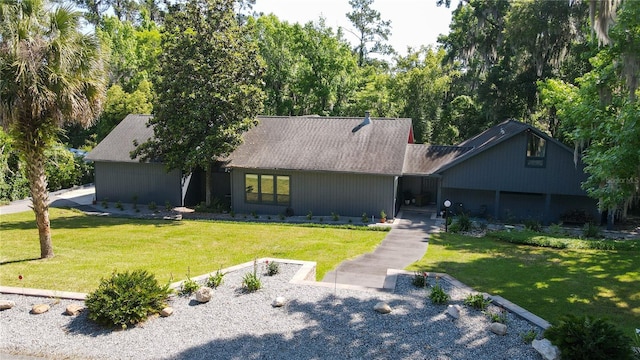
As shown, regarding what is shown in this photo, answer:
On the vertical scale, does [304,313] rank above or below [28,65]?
below

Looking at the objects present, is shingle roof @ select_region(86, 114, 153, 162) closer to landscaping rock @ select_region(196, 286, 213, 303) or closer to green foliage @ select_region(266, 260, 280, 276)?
green foliage @ select_region(266, 260, 280, 276)

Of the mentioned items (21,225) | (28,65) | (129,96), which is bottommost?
(21,225)

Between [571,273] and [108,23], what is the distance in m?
45.6

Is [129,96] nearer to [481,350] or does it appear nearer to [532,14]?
[532,14]

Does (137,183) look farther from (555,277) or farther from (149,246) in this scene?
(555,277)

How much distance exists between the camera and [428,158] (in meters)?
20.8

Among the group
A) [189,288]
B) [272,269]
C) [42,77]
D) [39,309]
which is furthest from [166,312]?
[42,77]

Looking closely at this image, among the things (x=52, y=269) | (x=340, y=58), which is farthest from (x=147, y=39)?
(x=52, y=269)

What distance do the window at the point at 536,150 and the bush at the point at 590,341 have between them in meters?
13.0

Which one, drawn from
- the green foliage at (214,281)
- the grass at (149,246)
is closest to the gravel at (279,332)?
the green foliage at (214,281)

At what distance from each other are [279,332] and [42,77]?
320 inches

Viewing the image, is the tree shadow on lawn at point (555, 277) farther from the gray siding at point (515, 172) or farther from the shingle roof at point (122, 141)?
the shingle roof at point (122, 141)

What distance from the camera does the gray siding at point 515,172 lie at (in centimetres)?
1770

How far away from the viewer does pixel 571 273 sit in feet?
36.4
